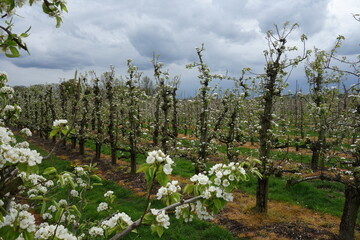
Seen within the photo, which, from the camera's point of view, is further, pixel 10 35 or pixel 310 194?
pixel 310 194

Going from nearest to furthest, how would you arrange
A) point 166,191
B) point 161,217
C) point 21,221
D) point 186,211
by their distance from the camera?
point 21,221 < point 161,217 < point 166,191 < point 186,211

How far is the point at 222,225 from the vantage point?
30.7ft

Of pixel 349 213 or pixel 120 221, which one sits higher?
pixel 120 221

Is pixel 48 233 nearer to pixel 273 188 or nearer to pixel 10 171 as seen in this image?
pixel 10 171

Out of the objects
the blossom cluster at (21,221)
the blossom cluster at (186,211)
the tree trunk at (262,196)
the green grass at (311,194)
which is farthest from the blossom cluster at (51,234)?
the green grass at (311,194)

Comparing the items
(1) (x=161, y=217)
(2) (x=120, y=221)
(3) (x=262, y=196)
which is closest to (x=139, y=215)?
(3) (x=262, y=196)

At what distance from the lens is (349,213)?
A: 24.3ft

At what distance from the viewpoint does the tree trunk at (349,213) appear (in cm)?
715

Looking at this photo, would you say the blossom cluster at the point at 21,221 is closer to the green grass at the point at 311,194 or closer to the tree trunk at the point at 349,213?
the tree trunk at the point at 349,213

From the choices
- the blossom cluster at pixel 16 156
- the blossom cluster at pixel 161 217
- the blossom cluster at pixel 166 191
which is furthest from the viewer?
the blossom cluster at pixel 166 191

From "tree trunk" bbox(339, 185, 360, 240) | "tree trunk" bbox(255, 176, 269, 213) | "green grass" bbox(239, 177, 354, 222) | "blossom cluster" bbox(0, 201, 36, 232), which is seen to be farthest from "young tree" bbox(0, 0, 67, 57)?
"green grass" bbox(239, 177, 354, 222)

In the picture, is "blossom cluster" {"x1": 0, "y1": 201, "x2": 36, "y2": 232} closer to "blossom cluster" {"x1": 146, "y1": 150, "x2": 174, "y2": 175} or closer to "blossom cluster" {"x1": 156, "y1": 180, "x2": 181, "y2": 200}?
"blossom cluster" {"x1": 146, "y1": 150, "x2": 174, "y2": 175}

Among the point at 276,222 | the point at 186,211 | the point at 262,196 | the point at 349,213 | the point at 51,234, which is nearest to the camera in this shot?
the point at 51,234

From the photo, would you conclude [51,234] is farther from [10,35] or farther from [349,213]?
[349,213]
